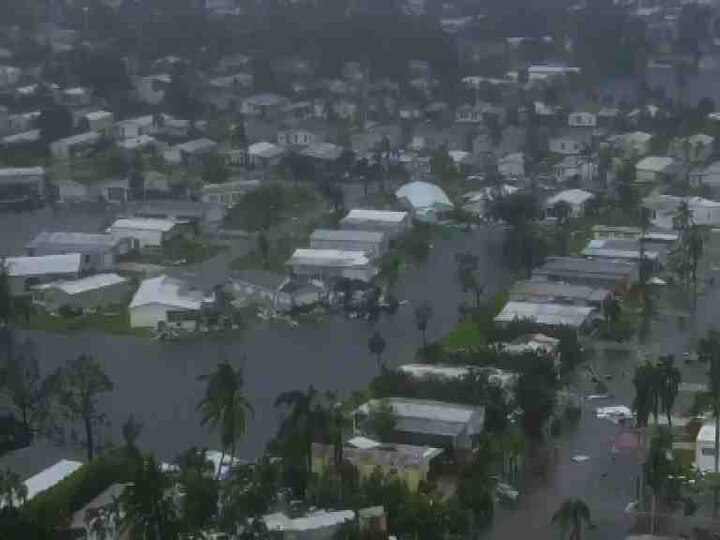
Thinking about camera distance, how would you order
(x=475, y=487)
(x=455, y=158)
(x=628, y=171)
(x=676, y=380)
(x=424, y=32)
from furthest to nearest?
1. (x=424, y=32)
2. (x=455, y=158)
3. (x=628, y=171)
4. (x=676, y=380)
5. (x=475, y=487)

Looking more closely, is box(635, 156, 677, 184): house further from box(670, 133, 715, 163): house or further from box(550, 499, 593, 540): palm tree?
box(550, 499, 593, 540): palm tree

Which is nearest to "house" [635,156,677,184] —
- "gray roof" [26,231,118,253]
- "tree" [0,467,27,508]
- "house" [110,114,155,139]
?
"gray roof" [26,231,118,253]

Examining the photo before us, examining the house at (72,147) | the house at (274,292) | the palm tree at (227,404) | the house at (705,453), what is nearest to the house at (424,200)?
the house at (274,292)

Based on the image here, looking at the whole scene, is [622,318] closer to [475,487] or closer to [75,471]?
[475,487]

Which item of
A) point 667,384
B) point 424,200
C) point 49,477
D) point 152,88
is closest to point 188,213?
point 424,200

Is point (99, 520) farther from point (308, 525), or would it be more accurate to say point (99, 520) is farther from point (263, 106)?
point (263, 106)

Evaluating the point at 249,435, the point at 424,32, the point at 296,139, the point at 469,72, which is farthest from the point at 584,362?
the point at 424,32
